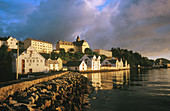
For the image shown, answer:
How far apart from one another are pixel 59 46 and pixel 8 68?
96925 millimetres

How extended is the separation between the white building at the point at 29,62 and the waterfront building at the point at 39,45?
65.0 m

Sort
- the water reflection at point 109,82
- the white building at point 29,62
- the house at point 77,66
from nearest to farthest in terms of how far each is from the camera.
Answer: the water reflection at point 109,82 < the white building at point 29,62 < the house at point 77,66

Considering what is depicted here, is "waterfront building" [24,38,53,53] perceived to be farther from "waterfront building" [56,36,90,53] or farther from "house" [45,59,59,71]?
"house" [45,59,59,71]

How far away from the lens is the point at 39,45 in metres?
123

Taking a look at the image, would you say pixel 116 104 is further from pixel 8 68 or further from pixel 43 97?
pixel 8 68

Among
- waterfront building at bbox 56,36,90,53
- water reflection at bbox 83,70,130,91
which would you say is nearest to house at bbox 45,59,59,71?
water reflection at bbox 83,70,130,91

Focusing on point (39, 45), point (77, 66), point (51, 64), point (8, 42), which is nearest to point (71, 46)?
point (39, 45)

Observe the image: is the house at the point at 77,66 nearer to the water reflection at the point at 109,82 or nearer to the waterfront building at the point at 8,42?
the water reflection at the point at 109,82

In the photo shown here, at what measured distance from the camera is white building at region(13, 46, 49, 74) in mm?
52906

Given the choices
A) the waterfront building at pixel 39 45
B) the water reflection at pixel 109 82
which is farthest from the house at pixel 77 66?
the waterfront building at pixel 39 45

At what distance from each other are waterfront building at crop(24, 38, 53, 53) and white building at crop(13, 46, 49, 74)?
213ft

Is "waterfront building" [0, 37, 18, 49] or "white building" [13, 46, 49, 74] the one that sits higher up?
"waterfront building" [0, 37, 18, 49]

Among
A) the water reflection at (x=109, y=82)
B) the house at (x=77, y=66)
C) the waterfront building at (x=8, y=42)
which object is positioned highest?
the waterfront building at (x=8, y=42)

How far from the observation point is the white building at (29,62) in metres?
52.9
